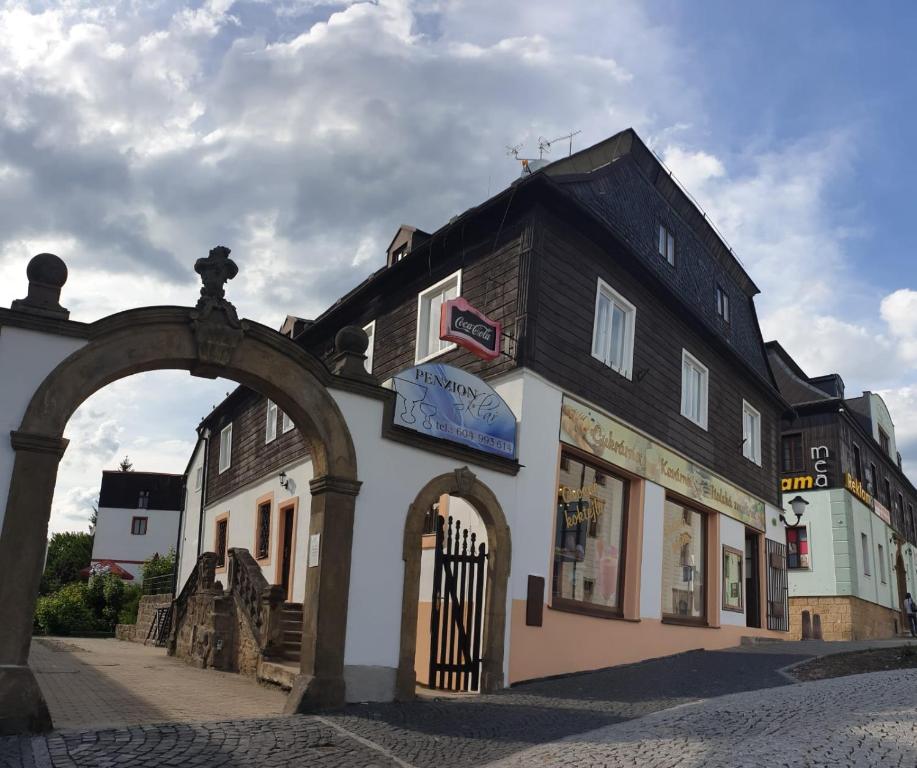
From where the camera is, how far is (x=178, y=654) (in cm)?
1880

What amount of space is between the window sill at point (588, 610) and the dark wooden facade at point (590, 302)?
332cm

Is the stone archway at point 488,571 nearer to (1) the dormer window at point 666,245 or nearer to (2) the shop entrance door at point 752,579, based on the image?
(1) the dormer window at point 666,245

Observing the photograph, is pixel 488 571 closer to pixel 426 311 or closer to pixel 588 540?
pixel 588 540

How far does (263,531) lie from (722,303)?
490 inches

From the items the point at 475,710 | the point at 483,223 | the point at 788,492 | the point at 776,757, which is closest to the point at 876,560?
the point at 788,492

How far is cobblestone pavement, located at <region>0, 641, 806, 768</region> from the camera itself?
7246 mm

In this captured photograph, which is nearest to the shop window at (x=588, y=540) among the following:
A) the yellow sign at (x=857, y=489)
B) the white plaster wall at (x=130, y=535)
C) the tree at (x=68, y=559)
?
the yellow sign at (x=857, y=489)

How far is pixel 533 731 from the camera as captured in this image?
9.01 m

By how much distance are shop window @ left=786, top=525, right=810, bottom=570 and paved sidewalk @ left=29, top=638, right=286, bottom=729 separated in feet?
68.1

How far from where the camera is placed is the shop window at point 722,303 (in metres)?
21.7

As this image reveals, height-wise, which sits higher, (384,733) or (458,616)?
(458,616)

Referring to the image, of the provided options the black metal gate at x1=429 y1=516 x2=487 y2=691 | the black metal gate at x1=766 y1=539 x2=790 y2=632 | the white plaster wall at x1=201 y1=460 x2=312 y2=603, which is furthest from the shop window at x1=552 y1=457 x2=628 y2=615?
the black metal gate at x1=766 y1=539 x2=790 y2=632

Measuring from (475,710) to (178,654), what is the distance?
35.0 feet

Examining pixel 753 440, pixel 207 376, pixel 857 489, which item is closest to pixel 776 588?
pixel 753 440
